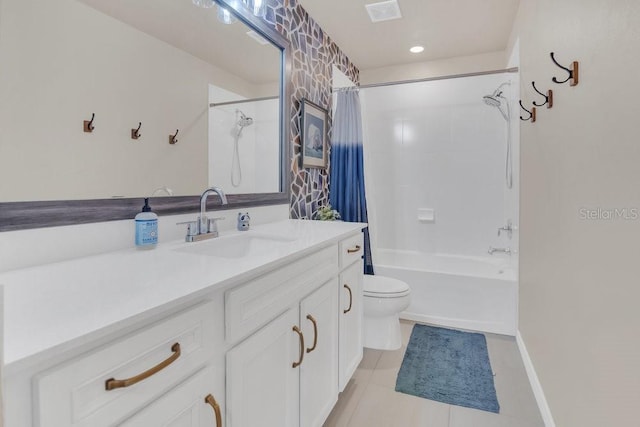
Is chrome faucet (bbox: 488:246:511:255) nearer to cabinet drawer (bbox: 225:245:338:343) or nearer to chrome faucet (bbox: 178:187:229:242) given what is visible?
cabinet drawer (bbox: 225:245:338:343)

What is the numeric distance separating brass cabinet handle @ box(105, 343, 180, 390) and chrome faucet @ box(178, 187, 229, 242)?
0.70 metres

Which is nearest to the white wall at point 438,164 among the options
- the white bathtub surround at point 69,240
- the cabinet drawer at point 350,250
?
the cabinet drawer at point 350,250

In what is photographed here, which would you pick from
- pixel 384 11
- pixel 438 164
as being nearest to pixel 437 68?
pixel 438 164

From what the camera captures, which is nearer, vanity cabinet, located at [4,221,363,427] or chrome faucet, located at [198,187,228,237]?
vanity cabinet, located at [4,221,363,427]

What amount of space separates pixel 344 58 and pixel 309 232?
231 cm

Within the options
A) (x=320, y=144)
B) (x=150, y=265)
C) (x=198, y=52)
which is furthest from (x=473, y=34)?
(x=150, y=265)

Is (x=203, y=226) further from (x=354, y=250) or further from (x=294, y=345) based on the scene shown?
(x=354, y=250)

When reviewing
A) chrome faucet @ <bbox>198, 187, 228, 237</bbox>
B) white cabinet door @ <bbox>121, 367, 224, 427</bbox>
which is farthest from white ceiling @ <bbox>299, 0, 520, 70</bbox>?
white cabinet door @ <bbox>121, 367, 224, 427</bbox>

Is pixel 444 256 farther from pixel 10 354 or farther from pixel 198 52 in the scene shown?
pixel 10 354

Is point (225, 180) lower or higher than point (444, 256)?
higher

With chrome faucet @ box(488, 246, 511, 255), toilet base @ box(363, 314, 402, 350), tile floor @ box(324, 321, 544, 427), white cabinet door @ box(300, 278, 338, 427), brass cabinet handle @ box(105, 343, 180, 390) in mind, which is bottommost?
tile floor @ box(324, 321, 544, 427)

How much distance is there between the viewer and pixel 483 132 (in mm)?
3225

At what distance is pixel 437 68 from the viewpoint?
351cm

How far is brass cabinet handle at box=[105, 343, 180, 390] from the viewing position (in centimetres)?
60
